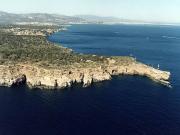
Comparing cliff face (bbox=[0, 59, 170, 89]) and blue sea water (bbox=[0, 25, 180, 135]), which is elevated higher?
cliff face (bbox=[0, 59, 170, 89])

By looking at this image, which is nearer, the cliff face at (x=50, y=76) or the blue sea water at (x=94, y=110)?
the blue sea water at (x=94, y=110)

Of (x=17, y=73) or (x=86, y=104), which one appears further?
(x=17, y=73)

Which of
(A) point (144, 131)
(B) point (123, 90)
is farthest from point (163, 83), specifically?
(A) point (144, 131)

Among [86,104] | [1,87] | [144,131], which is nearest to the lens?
[144,131]

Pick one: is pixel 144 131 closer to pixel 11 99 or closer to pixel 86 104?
pixel 86 104

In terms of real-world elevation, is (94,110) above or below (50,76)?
below

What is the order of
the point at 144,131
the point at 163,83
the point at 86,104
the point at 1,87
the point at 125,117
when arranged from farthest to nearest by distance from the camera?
the point at 163,83
the point at 1,87
the point at 86,104
the point at 125,117
the point at 144,131

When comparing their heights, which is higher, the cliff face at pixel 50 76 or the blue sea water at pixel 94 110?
the cliff face at pixel 50 76

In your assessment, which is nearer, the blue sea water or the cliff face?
the blue sea water

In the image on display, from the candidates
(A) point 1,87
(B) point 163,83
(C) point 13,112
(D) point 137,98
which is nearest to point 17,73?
(A) point 1,87

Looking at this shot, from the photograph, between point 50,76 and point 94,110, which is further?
point 50,76
